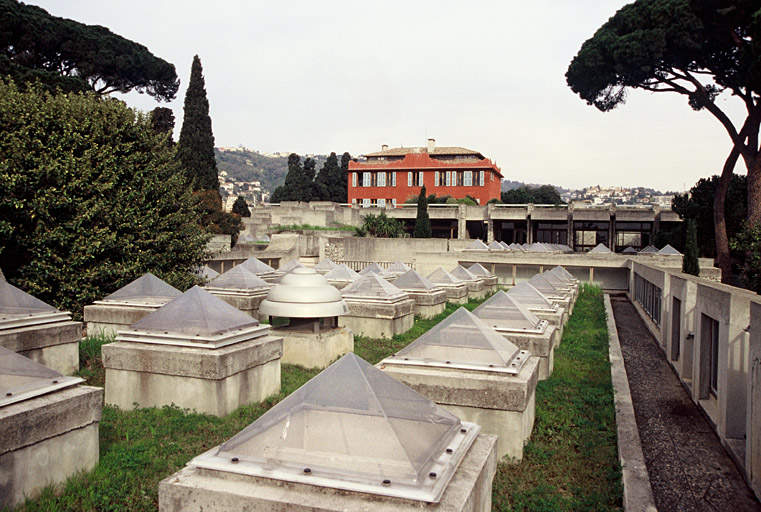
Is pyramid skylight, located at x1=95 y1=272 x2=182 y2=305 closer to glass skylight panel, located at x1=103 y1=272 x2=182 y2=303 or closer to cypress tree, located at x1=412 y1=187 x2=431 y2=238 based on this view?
glass skylight panel, located at x1=103 y1=272 x2=182 y2=303

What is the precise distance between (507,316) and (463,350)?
2.93 meters

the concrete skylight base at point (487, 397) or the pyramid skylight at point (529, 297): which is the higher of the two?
the pyramid skylight at point (529, 297)

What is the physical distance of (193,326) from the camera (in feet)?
24.6

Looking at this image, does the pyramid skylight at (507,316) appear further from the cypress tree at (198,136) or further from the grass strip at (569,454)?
the cypress tree at (198,136)

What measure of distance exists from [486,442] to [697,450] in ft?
14.9

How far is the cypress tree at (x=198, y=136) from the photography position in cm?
4069

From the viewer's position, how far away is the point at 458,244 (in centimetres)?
3397

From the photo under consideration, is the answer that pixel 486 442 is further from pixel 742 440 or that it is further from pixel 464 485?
pixel 742 440

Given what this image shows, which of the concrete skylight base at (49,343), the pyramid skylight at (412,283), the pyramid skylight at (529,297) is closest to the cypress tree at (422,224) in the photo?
the pyramid skylight at (412,283)

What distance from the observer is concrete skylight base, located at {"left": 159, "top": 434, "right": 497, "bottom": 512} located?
10.6 ft

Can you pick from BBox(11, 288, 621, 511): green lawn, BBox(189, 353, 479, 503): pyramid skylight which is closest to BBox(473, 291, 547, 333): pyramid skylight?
BBox(11, 288, 621, 511): green lawn

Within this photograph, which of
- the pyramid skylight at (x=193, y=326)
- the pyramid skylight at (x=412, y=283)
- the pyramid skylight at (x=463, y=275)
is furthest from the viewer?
the pyramid skylight at (x=463, y=275)

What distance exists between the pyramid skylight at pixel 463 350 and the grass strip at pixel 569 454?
3.15 ft

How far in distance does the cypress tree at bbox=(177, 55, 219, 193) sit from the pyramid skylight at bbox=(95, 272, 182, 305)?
99.3 ft
